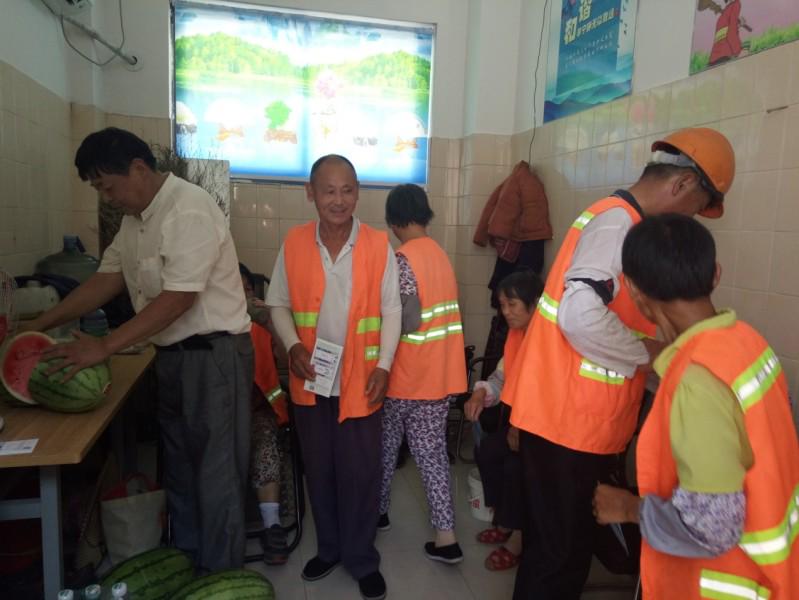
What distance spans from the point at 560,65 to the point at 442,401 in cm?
226

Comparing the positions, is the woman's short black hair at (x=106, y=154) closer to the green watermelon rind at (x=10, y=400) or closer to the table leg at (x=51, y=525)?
the green watermelon rind at (x=10, y=400)

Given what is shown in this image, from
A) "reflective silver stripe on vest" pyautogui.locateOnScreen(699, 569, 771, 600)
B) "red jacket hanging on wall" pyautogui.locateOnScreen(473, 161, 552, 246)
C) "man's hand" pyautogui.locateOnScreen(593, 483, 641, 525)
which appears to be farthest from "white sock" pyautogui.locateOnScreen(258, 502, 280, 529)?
"red jacket hanging on wall" pyautogui.locateOnScreen(473, 161, 552, 246)

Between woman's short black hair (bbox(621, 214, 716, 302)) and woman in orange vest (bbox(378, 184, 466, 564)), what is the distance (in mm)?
1250

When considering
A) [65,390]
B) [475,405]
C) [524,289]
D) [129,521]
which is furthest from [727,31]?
[129,521]

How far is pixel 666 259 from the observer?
1123mm

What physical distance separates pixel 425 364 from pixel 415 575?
84cm

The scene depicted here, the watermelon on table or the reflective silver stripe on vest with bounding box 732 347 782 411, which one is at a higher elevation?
the reflective silver stripe on vest with bounding box 732 347 782 411

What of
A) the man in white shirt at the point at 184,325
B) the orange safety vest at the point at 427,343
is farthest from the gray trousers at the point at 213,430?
the orange safety vest at the point at 427,343

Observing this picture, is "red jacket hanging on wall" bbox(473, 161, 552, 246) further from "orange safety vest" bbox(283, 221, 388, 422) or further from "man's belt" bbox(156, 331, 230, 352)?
"man's belt" bbox(156, 331, 230, 352)

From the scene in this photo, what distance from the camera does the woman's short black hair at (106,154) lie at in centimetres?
182

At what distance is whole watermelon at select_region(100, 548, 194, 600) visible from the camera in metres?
1.76

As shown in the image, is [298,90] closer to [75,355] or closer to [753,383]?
[75,355]

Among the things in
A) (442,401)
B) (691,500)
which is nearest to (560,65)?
(442,401)

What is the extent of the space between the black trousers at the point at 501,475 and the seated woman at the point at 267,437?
2.87 feet
